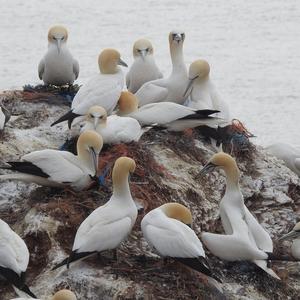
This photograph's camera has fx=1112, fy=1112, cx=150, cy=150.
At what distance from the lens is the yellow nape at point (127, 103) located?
888 cm

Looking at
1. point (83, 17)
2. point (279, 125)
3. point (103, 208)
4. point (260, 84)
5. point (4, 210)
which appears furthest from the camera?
point (83, 17)

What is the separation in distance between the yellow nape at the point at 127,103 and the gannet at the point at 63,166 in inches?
44.6

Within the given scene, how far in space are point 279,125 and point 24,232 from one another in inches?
301

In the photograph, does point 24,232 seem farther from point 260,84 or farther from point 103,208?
point 260,84

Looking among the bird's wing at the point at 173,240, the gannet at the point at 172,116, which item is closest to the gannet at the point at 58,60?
the gannet at the point at 172,116

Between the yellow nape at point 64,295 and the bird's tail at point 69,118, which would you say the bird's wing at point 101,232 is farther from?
the bird's tail at point 69,118

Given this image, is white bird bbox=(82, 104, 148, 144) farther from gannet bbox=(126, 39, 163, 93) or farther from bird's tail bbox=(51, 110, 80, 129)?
gannet bbox=(126, 39, 163, 93)

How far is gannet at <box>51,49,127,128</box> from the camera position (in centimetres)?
858

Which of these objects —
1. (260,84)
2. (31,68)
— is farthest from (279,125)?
(31,68)

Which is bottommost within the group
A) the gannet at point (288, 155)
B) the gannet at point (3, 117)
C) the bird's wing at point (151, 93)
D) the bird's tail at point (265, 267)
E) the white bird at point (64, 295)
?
the gannet at point (288, 155)

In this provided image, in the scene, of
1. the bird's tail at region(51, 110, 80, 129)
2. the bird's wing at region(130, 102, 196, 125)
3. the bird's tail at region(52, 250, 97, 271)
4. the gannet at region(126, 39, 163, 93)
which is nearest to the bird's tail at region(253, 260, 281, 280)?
the bird's tail at region(52, 250, 97, 271)

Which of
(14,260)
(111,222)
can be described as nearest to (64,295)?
(14,260)

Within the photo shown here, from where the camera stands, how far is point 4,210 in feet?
25.1

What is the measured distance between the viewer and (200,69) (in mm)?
9180
